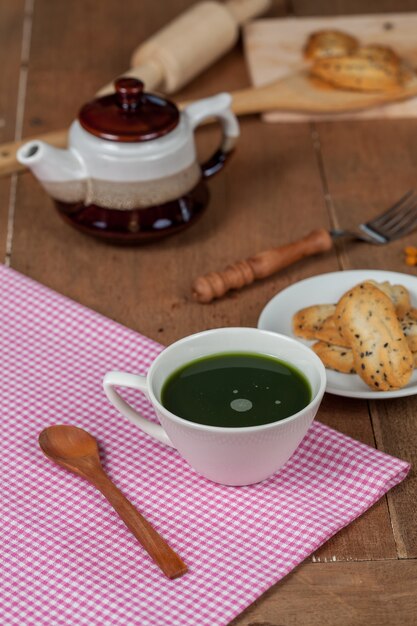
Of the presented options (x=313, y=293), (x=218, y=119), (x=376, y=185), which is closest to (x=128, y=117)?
(x=218, y=119)

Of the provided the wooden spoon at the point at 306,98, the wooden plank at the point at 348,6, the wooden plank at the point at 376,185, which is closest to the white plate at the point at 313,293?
the wooden plank at the point at 376,185

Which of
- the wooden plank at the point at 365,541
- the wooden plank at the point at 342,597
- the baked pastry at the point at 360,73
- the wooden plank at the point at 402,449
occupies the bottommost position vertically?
the baked pastry at the point at 360,73

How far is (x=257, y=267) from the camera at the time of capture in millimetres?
1293

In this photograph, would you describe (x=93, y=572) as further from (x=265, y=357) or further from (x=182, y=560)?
(x=265, y=357)

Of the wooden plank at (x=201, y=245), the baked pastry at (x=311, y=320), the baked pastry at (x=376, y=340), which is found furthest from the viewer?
the wooden plank at (x=201, y=245)

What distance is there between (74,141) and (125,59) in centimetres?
62

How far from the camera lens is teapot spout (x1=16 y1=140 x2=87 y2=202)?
1303 millimetres

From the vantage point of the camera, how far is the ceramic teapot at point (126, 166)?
1292mm

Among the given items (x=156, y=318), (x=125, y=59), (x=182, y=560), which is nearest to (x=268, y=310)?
(x=156, y=318)

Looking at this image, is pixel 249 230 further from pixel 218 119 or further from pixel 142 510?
pixel 142 510

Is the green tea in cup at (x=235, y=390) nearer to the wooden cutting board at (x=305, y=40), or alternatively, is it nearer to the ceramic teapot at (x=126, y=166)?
the ceramic teapot at (x=126, y=166)

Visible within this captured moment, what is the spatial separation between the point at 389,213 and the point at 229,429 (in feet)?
2.29

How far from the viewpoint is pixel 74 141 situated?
1322mm

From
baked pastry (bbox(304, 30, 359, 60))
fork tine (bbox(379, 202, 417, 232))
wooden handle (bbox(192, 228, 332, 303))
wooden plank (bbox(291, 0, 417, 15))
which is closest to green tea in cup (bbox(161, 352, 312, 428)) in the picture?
wooden handle (bbox(192, 228, 332, 303))
